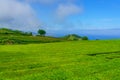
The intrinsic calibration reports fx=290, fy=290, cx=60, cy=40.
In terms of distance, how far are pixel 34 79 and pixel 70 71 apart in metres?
5.87

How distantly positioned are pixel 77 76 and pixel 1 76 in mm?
8198

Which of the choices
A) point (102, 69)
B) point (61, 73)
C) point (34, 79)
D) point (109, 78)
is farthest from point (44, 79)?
point (102, 69)

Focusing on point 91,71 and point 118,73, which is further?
point 91,71

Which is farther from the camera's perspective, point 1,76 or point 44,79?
point 1,76

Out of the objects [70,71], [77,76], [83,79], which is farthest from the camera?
[70,71]

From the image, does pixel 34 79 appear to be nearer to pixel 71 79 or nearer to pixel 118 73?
pixel 71 79

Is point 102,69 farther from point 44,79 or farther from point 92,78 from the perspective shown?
point 44,79

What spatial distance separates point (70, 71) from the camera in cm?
3347

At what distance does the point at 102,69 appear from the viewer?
116ft

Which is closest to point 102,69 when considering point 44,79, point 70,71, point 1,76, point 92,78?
point 70,71

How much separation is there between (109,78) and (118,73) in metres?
2.69

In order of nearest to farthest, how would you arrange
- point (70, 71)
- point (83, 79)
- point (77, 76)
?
point (83, 79) → point (77, 76) → point (70, 71)

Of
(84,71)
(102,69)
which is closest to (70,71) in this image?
(84,71)

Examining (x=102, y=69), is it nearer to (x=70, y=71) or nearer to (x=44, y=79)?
(x=70, y=71)
